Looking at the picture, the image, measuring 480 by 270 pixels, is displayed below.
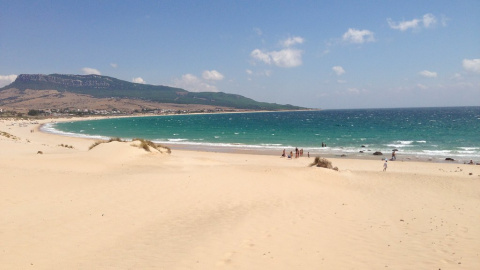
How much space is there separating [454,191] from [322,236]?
1289 centimetres

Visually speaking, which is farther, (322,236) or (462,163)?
(462,163)

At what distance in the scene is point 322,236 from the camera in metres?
9.41

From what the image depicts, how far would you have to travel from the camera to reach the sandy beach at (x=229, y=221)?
7645 mm

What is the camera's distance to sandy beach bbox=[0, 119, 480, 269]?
7.64 meters

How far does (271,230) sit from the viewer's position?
970cm

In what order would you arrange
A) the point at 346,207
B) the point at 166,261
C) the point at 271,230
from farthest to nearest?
the point at 346,207
the point at 271,230
the point at 166,261

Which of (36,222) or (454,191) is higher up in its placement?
(36,222)

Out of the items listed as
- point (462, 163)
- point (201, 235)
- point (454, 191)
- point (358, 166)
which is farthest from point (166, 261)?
Result: point (462, 163)

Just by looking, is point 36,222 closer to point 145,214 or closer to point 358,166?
point 145,214

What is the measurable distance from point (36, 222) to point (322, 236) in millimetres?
8836

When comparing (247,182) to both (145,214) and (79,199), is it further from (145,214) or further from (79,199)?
(79,199)

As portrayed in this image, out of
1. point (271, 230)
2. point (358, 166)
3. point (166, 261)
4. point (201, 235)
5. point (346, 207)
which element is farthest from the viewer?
point (358, 166)

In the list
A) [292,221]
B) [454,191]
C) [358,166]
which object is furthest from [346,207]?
[358,166]

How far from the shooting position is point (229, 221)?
10.4m
